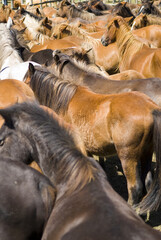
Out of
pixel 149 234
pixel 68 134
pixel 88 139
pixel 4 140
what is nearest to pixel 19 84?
pixel 88 139

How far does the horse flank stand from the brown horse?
112 inches

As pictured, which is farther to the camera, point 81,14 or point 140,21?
point 81,14

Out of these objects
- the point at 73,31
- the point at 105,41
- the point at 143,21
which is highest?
the point at 105,41

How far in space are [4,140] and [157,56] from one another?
3956 millimetres

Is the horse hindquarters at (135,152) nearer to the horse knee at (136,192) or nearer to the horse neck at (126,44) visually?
the horse knee at (136,192)

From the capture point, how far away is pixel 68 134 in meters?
2.32

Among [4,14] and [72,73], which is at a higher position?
[72,73]

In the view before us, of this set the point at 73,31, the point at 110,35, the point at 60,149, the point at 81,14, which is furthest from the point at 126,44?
the point at 81,14

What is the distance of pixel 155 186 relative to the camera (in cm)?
329

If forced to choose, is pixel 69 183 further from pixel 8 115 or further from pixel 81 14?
pixel 81 14

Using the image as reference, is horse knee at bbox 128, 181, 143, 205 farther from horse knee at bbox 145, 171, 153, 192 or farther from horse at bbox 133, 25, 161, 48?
horse at bbox 133, 25, 161, 48

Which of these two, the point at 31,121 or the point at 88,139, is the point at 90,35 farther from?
the point at 31,121

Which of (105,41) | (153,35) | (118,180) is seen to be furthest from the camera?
(153,35)

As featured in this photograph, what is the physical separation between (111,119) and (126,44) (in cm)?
351
